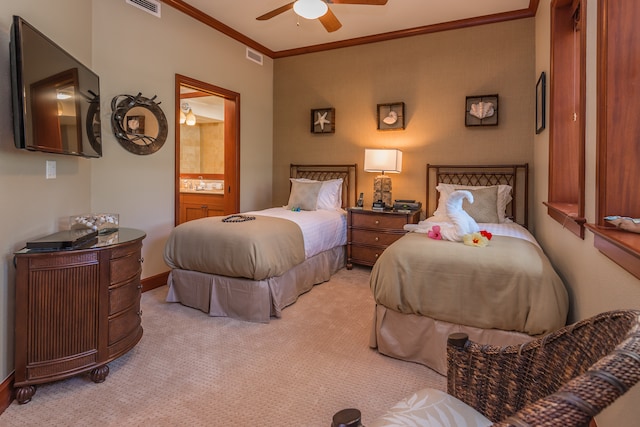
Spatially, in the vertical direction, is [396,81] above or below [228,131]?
above

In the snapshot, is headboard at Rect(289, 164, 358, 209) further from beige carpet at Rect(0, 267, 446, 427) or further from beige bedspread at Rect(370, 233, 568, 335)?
beige bedspread at Rect(370, 233, 568, 335)

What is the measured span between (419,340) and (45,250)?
7.34 feet

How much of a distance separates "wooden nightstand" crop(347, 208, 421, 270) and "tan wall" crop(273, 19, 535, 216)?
63cm

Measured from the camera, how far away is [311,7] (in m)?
2.98

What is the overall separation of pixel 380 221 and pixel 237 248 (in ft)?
6.54

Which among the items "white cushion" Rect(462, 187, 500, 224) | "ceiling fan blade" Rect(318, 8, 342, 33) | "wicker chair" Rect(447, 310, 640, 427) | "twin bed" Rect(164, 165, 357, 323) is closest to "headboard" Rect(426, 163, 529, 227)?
"white cushion" Rect(462, 187, 500, 224)

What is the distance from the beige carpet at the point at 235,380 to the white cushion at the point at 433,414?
767 millimetres

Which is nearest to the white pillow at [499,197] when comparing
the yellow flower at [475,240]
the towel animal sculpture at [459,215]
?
the towel animal sculpture at [459,215]

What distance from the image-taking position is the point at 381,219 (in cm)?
433

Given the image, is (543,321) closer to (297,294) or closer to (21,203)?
(297,294)

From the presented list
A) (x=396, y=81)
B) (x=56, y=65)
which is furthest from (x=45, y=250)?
(x=396, y=81)

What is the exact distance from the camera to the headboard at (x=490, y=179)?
415 centimetres

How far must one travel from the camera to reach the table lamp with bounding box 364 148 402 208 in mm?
4383

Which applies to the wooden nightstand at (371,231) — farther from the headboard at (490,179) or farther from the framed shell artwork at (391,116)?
the framed shell artwork at (391,116)
